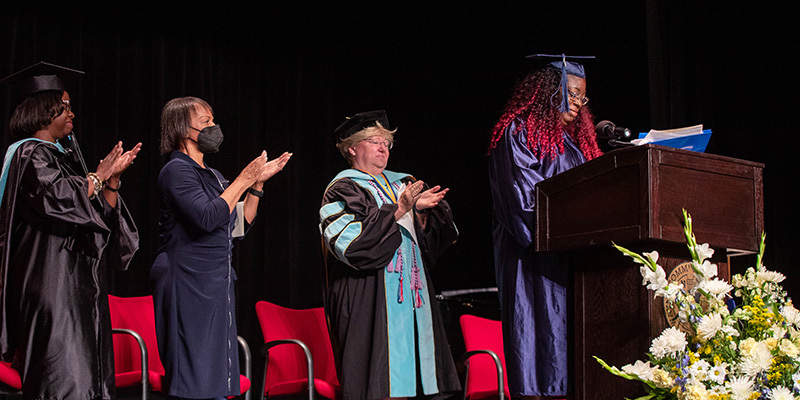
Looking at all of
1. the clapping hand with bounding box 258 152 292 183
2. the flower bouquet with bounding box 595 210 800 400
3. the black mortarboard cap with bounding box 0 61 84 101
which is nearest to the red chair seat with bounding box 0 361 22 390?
the black mortarboard cap with bounding box 0 61 84 101

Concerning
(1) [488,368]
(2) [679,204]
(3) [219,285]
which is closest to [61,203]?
(3) [219,285]

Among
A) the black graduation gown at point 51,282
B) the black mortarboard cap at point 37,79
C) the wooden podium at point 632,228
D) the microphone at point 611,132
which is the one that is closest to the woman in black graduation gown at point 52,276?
the black graduation gown at point 51,282

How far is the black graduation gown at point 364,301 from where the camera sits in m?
3.13

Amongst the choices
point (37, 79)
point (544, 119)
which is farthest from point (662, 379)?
point (37, 79)

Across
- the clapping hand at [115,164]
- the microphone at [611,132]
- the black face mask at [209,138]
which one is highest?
the black face mask at [209,138]

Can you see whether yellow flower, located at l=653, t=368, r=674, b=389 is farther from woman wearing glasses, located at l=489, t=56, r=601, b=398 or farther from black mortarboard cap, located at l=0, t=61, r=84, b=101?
black mortarboard cap, located at l=0, t=61, r=84, b=101

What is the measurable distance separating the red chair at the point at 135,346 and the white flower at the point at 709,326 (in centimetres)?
228

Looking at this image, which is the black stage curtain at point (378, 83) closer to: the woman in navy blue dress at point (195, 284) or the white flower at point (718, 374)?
the woman in navy blue dress at point (195, 284)

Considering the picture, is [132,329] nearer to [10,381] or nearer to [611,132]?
[10,381]

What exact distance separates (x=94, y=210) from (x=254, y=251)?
86.9 inches

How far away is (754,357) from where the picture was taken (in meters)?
1.51

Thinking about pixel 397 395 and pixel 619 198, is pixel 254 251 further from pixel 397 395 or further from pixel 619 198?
pixel 619 198

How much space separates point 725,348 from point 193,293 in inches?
82.4

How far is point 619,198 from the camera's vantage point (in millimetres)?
2291
